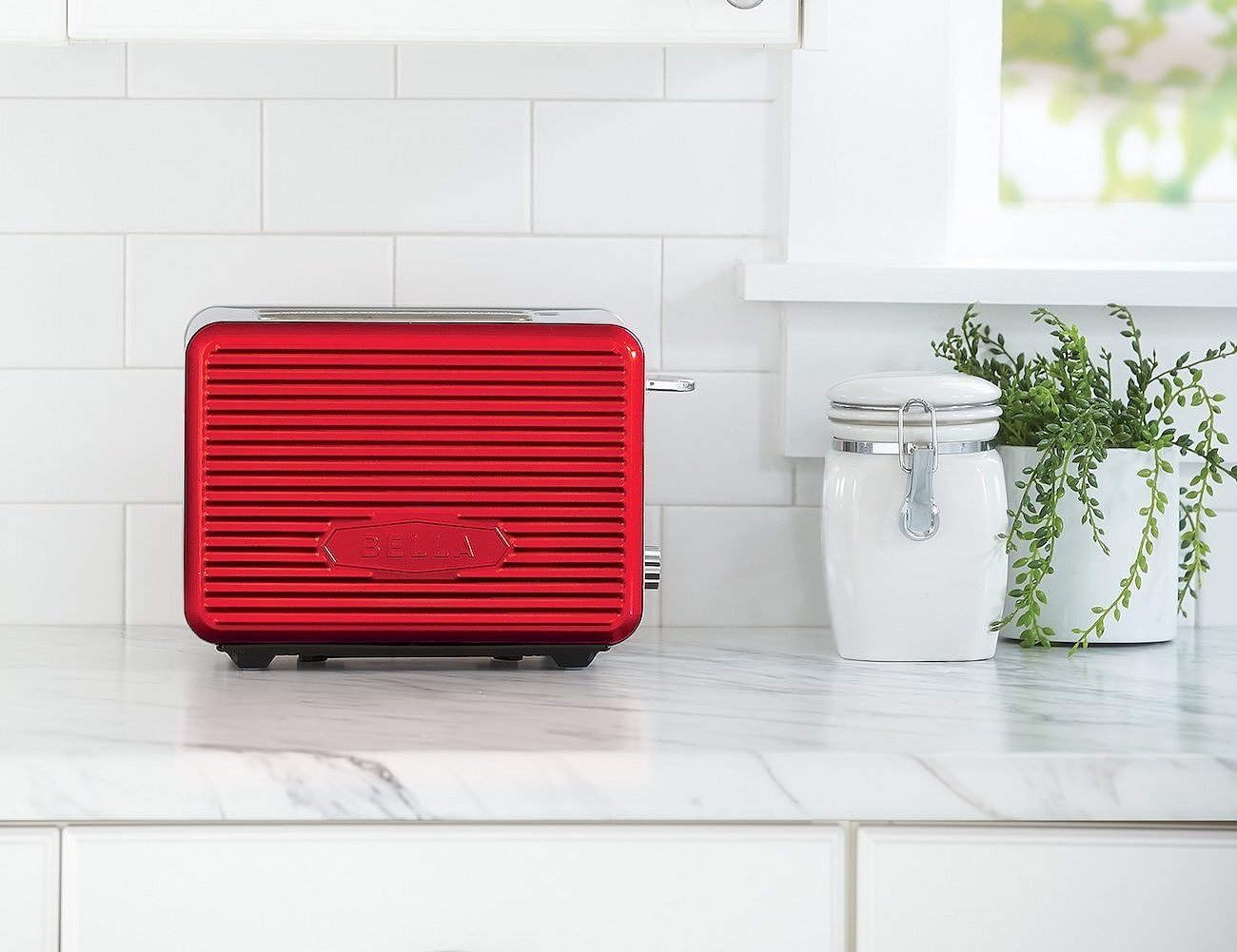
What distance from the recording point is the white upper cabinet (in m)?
0.96

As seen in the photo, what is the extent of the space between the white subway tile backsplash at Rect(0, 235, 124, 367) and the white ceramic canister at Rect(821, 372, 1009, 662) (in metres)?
0.70

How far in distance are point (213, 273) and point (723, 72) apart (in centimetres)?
52

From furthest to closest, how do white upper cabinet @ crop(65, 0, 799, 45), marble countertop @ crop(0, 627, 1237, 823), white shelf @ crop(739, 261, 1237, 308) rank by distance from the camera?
white shelf @ crop(739, 261, 1237, 308)
white upper cabinet @ crop(65, 0, 799, 45)
marble countertop @ crop(0, 627, 1237, 823)

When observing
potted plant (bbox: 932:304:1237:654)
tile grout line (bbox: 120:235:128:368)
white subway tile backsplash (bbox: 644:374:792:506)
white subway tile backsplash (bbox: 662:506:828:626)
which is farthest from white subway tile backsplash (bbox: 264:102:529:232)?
potted plant (bbox: 932:304:1237:654)

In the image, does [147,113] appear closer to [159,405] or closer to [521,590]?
[159,405]

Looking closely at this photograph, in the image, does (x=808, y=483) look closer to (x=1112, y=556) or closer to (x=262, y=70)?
(x=1112, y=556)

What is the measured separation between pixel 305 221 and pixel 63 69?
0.26 meters

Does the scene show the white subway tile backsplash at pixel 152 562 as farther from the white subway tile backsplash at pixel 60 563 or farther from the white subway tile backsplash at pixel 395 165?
the white subway tile backsplash at pixel 395 165

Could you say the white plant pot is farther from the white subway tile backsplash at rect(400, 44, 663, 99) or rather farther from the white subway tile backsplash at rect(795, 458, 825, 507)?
the white subway tile backsplash at rect(400, 44, 663, 99)

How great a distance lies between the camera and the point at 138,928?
0.77 m

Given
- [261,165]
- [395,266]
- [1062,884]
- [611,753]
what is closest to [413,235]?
[395,266]

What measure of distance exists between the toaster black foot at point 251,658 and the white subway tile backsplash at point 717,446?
408 millimetres

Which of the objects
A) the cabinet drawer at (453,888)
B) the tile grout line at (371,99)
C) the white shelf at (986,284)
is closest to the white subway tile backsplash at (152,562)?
the tile grout line at (371,99)

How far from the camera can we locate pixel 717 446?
1253mm
